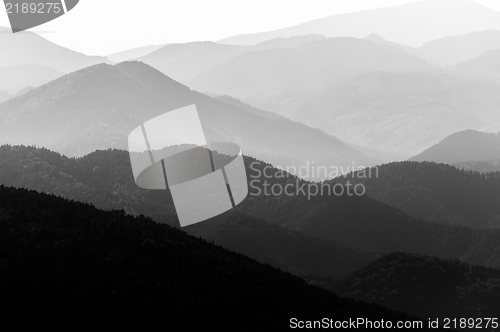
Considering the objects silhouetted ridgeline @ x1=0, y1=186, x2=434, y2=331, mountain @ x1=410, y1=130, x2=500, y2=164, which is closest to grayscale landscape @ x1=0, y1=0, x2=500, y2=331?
silhouetted ridgeline @ x1=0, y1=186, x2=434, y2=331

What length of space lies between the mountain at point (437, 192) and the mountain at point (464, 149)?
235ft

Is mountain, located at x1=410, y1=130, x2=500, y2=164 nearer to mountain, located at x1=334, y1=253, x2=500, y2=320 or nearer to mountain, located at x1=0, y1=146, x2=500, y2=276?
mountain, located at x1=0, y1=146, x2=500, y2=276

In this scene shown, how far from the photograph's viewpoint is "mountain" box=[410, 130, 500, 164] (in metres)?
172

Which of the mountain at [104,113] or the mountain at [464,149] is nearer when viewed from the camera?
the mountain at [104,113]

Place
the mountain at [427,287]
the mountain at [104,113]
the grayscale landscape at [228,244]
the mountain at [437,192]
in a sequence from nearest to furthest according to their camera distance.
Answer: the grayscale landscape at [228,244], the mountain at [427,287], the mountain at [437,192], the mountain at [104,113]

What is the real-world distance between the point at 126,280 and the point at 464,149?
547 feet

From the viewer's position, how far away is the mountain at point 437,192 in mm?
88000

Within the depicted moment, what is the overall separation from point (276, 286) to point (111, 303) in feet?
31.5

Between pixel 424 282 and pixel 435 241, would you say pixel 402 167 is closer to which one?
pixel 435 241

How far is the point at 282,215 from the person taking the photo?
73.6 meters

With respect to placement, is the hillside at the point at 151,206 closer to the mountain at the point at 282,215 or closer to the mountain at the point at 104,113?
the mountain at the point at 282,215

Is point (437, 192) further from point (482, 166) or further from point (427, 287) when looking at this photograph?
point (427, 287)

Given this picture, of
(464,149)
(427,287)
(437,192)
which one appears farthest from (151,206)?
(464,149)

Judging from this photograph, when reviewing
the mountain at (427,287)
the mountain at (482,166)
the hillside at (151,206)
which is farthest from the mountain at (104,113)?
the mountain at (427,287)
